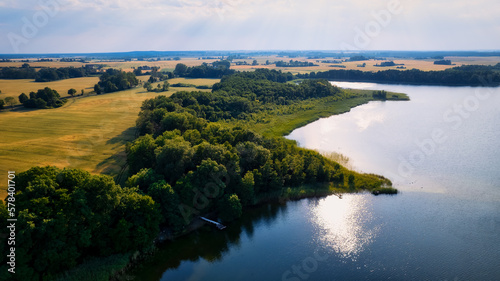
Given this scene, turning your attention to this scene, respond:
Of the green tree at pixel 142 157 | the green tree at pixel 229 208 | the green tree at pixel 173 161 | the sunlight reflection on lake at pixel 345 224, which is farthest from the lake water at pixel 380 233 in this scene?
the green tree at pixel 142 157

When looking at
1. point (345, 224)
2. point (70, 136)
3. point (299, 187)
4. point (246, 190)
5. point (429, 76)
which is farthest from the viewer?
point (429, 76)

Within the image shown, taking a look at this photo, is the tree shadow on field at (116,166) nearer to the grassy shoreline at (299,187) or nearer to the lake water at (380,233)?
the grassy shoreline at (299,187)

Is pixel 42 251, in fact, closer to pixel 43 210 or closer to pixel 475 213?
pixel 43 210

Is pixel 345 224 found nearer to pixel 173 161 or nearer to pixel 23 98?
pixel 173 161

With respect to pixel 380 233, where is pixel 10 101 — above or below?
above

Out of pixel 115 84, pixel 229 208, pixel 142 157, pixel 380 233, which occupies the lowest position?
pixel 380 233

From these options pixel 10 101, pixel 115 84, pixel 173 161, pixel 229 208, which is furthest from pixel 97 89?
pixel 229 208
